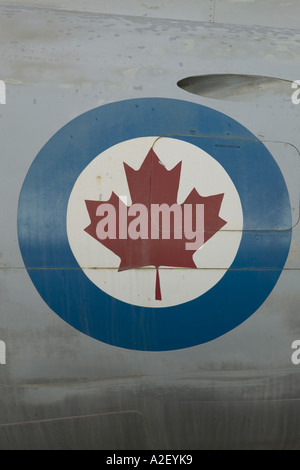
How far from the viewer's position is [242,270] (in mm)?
2457

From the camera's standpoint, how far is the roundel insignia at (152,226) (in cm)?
237

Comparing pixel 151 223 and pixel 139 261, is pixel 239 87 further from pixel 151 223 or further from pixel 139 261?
pixel 139 261

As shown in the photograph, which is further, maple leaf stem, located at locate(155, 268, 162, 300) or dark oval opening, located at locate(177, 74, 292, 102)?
dark oval opening, located at locate(177, 74, 292, 102)

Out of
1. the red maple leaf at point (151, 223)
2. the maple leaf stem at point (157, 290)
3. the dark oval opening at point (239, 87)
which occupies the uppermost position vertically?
the dark oval opening at point (239, 87)

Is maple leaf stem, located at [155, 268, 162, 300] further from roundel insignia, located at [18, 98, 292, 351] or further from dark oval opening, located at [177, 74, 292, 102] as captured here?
dark oval opening, located at [177, 74, 292, 102]

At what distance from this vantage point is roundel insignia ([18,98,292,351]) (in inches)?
A: 93.4

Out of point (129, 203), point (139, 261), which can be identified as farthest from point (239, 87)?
point (139, 261)

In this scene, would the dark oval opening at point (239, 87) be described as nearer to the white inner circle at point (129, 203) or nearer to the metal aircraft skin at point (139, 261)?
the metal aircraft skin at point (139, 261)

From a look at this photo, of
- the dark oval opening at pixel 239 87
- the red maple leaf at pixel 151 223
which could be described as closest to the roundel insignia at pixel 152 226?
the red maple leaf at pixel 151 223

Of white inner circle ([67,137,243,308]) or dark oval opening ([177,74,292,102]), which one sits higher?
dark oval opening ([177,74,292,102])

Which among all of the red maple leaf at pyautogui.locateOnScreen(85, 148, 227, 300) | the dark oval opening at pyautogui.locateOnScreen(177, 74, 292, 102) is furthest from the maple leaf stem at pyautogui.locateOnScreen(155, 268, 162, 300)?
the dark oval opening at pyautogui.locateOnScreen(177, 74, 292, 102)

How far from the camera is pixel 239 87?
259cm

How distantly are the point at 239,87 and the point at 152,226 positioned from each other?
77cm
